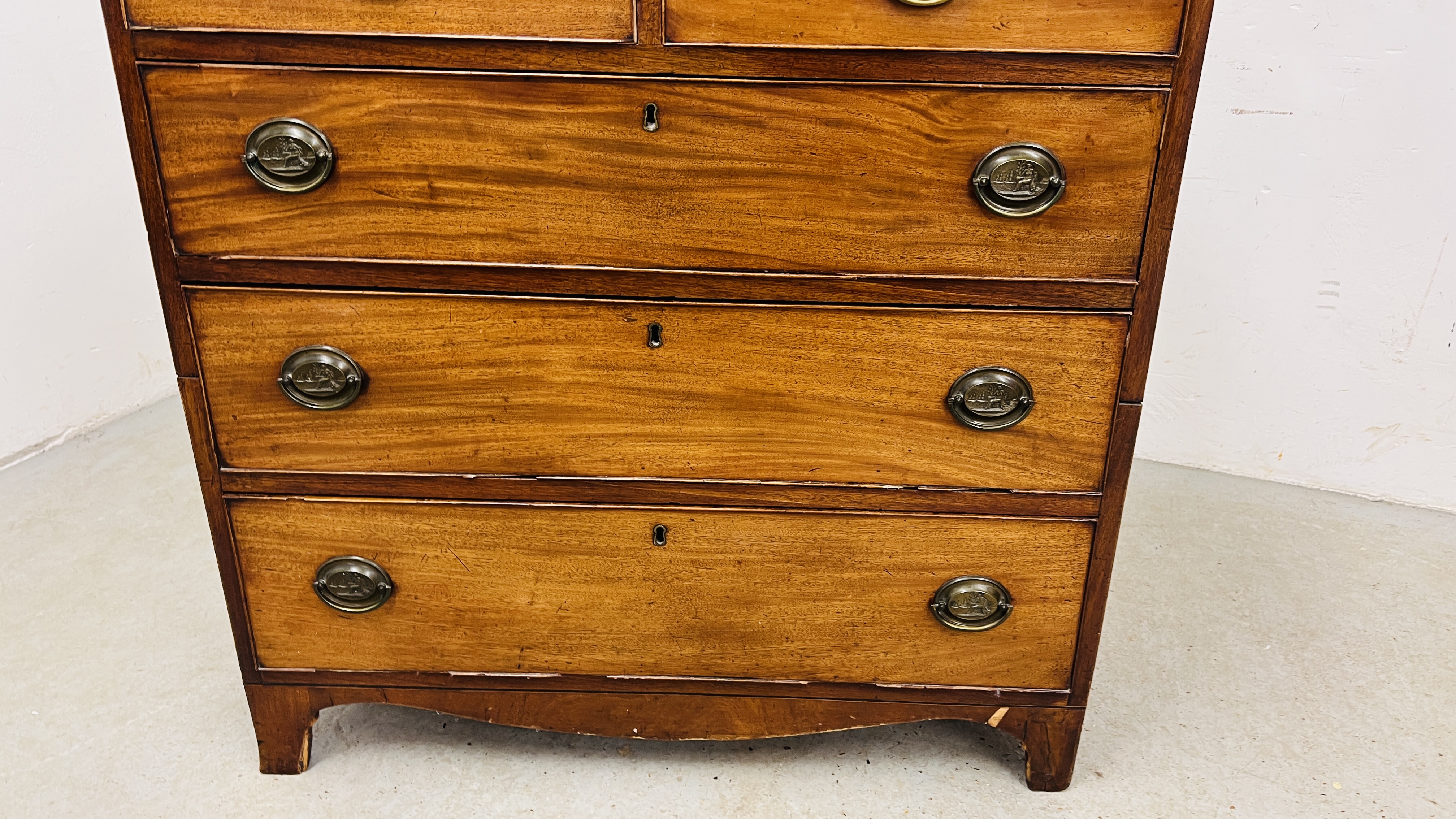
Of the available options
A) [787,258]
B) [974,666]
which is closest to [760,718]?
[974,666]

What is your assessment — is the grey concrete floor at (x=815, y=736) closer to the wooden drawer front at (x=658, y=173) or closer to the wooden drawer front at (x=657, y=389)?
the wooden drawer front at (x=657, y=389)

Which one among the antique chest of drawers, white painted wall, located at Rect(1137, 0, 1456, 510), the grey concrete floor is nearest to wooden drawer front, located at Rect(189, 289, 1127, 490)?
the antique chest of drawers

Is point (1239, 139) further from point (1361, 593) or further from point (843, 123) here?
point (843, 123)

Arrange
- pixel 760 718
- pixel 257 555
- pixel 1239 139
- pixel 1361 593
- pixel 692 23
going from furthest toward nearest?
pixel 1239 139 < pixel 1361 593 < pixel 760 718 < pixel 257 555 < pixel 692 23

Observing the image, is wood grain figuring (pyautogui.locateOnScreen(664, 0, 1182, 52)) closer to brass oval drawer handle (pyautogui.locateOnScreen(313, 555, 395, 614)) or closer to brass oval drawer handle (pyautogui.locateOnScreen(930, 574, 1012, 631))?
brass oval drawer handle (pyautogui.locateOnScreen(930, 574, 1012, 631))

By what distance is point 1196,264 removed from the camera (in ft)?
7.51

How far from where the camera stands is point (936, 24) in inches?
40.6

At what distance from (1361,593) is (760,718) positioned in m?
1.27

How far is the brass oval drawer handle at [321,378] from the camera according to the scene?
1180mm

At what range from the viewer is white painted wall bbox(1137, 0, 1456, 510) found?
2055 millimetres

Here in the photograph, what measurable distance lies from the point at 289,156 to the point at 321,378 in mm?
249

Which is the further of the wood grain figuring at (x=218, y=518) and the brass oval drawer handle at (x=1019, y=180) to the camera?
the wood grain figuring at (x=218, y=518)

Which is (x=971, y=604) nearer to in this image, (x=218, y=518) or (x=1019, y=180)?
(x=1019, y=180)

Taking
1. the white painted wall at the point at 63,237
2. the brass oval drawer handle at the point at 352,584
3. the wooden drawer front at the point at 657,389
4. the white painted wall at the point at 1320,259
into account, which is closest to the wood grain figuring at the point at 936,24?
the wooden drawer front at the point at 657,389
